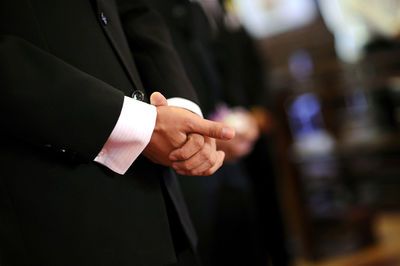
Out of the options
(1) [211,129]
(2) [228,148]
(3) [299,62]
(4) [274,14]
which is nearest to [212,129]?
(1) [211,129]

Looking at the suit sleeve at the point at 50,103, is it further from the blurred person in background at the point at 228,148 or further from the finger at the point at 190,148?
the blurred person in background at the point at 228,148

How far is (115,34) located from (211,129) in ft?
0.70

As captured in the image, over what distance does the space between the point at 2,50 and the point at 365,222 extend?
2202 mm

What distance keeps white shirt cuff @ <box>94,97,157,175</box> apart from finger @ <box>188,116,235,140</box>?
6cm

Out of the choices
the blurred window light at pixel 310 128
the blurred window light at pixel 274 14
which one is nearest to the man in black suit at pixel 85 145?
the blurred window light at pixel 310 128

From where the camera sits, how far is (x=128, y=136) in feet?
1.68

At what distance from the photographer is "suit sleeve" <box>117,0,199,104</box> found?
60 cm

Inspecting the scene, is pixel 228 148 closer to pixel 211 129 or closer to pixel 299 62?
pixel 211 129

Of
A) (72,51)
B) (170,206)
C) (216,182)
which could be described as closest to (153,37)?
(72,51)

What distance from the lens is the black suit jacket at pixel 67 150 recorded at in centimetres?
46

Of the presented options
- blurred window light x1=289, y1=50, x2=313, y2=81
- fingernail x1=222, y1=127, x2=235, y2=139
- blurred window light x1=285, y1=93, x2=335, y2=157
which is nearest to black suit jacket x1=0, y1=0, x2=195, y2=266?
fingernail x1=222, y1=127, x2=235, y2=139

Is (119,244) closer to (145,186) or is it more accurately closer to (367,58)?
(145,186)

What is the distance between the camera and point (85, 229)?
1.62 feet

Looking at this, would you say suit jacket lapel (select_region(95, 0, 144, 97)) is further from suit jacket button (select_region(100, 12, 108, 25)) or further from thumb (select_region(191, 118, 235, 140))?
thumb (select_region(191, 118, 235, 140))
